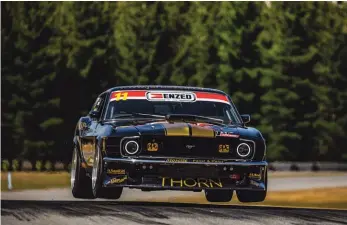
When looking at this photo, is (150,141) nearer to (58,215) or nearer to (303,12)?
(58,215)

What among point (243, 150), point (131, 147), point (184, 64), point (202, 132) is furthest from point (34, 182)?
point (202, 132)

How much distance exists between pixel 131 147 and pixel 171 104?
1117 millimetres

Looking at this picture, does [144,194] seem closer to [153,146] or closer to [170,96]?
[170,96]

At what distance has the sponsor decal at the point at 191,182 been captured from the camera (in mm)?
8406

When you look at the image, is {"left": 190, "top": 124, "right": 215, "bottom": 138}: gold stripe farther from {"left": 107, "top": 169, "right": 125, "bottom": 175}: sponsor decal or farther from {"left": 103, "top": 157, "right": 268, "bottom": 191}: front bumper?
{"left": 107, "top": 169, "right": 125, "bottom": 175}: sponsor decal

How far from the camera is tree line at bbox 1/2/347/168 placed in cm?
6034

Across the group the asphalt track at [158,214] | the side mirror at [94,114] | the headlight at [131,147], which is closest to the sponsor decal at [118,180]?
the headlight at [131,147]

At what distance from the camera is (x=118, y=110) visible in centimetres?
970

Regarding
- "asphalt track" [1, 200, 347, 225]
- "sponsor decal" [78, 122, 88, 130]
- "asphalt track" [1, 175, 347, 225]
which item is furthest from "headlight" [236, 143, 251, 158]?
"asphalt track" [1, 175, 347, 225]

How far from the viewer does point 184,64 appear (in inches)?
3073

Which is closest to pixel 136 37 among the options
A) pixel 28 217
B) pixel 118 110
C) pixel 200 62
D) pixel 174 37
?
pixel 174 37

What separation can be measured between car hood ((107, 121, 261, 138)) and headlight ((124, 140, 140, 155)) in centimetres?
11

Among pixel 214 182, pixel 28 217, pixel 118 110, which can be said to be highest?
pixel 118 110

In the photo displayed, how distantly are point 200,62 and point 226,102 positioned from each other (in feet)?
214
